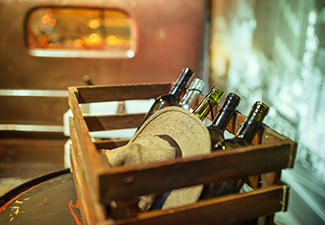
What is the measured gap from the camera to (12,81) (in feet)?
6.71

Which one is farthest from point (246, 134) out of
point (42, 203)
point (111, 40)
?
point (111, 40)

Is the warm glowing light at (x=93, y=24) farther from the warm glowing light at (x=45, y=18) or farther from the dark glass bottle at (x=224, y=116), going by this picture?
the dark glass bottle at (x=224, y=116)

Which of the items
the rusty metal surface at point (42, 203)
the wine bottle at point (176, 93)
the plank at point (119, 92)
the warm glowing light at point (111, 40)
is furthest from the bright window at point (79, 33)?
the rusty metal surface at point (42, 203)

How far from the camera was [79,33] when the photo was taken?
2.31m

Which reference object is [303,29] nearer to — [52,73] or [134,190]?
[134,190]

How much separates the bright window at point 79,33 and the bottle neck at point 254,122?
63.4 inches

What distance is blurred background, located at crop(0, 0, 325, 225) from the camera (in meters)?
1.68

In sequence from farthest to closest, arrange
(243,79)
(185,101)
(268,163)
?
(243,79) < (185,101) < (268,163)

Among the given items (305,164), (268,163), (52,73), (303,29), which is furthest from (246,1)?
(268,163)

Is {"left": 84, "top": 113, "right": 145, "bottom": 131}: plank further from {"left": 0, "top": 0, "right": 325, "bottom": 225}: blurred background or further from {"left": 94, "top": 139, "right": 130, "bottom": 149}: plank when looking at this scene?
{"left": 0, "top": 0, "right": 325, "bottom": 225}: blurred background

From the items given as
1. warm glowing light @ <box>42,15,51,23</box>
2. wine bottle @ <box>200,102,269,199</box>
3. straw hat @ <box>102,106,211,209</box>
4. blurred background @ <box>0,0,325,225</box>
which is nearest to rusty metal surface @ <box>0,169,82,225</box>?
straw hat @ <box>102,106,211,209</box>

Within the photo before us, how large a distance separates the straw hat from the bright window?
1.54 meters

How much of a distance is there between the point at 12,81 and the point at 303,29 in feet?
6.81

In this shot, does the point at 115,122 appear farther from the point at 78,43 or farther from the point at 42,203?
the point at 78,43
